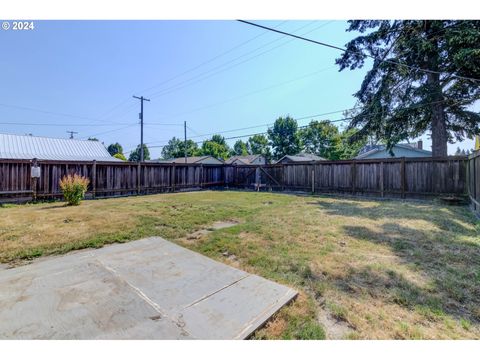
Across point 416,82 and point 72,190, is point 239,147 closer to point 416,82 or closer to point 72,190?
point 416,82

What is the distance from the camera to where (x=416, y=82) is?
1137cm

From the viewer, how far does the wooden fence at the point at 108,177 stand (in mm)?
7594

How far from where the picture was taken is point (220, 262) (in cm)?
309

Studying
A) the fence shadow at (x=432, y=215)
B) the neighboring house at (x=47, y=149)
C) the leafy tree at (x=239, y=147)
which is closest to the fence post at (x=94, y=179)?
the neighboring house at (x=47, y=149)

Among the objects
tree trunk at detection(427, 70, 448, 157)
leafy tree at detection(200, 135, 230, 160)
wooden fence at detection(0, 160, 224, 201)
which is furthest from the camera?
leafy tree at detection(200, 135, 230, 160)

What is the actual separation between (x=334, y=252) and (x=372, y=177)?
7.75 meters

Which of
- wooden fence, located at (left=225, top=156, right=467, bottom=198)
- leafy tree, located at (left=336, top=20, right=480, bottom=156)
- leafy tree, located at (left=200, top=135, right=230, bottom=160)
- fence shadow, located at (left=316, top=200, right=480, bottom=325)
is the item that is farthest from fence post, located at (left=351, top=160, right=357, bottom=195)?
leafy tree, located at (left=200, top=135, right=230, bottom=160)

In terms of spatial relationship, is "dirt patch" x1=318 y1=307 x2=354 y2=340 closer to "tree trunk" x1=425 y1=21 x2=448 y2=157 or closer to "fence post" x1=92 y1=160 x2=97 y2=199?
"fence post" x1=92 y1=160 x2=97 y2=199

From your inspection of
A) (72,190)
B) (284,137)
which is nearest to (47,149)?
(72,190)

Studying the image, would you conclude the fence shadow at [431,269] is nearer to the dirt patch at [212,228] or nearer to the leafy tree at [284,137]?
the dirt patch at [212,228]

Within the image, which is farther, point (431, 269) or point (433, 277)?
point (431, 269)

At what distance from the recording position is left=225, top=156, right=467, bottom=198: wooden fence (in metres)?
8.13

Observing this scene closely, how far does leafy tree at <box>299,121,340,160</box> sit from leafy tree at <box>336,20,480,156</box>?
24516 millimetres

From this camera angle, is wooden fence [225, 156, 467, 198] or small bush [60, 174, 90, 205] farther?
wooden fence [225, 156, 467, 198]
